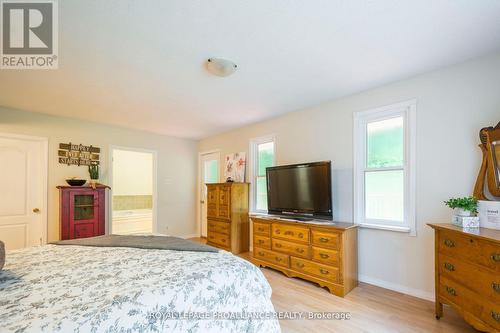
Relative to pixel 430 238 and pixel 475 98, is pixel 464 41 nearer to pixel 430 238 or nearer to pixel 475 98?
pixel 475 98

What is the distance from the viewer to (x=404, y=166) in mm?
2678

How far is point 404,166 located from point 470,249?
109 centimetres

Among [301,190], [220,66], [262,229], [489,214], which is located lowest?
[262,229]

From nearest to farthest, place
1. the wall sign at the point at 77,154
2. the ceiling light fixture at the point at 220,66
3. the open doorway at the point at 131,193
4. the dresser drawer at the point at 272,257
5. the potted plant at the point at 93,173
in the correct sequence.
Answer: the ceiling light fixture at the point at 220,66
the dresser drawer at the point at 272,257
the wall sign at the point at 77,154
the potted plant at the point at 93,173
the open doorway at the point at 131,193

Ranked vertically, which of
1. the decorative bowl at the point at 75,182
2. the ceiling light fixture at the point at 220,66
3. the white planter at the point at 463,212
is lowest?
the white planter at the point at 463,212

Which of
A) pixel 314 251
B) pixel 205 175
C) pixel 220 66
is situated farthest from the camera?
pixel 205 175

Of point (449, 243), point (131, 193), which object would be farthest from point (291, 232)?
point (131, 193)

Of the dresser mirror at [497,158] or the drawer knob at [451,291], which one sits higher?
the dresser mirror at [497,158]

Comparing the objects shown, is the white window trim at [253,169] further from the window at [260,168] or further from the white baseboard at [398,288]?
the white baseboard at [398,288]

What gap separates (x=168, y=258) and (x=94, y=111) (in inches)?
123

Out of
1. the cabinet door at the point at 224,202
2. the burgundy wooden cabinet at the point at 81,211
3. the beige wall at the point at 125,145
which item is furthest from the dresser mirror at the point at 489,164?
the beige wall at the point at 125,145

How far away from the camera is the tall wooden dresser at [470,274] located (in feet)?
5.29

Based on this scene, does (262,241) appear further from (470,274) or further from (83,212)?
(83,212)

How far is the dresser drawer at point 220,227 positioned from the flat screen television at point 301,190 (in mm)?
1012
